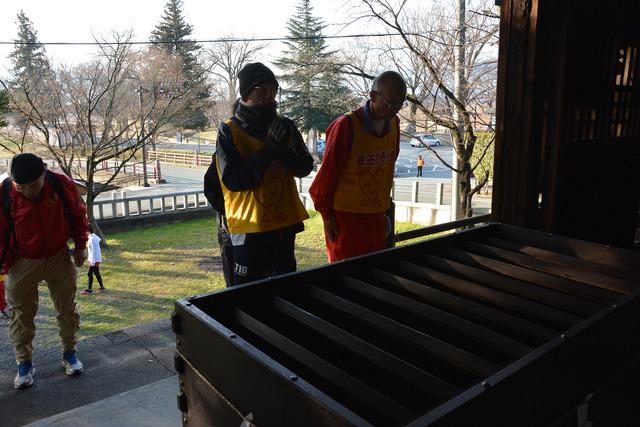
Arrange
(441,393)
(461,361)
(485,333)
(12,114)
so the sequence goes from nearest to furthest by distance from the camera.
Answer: (441,393) → (461,361) → (485,333) → (12,114)

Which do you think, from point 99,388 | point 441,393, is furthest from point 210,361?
point 99,388

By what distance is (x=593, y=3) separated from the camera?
10.9 ft

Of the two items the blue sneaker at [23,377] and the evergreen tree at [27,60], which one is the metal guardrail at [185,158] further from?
the blue sneaker at [23,377]

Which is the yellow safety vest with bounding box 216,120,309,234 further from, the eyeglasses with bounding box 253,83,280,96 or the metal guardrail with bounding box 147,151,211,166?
the metal guardrail with bounding box 147,151,211,166

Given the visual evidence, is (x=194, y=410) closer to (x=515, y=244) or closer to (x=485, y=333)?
(x=485, y=333)

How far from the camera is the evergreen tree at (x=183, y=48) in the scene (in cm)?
1704

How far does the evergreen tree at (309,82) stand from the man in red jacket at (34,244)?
23.2 feet

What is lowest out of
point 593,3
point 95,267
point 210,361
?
point 95,267

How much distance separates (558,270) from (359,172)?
1414 millimetres

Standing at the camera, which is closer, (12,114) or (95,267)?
(95,267)

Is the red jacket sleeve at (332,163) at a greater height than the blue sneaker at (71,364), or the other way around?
the red jacket sleeve at (332,163)

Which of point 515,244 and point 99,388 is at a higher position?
point 515,244

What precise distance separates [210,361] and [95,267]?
9626 mm

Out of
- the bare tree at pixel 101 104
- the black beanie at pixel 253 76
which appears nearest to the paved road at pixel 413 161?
the bare tree at pixel 101 104
